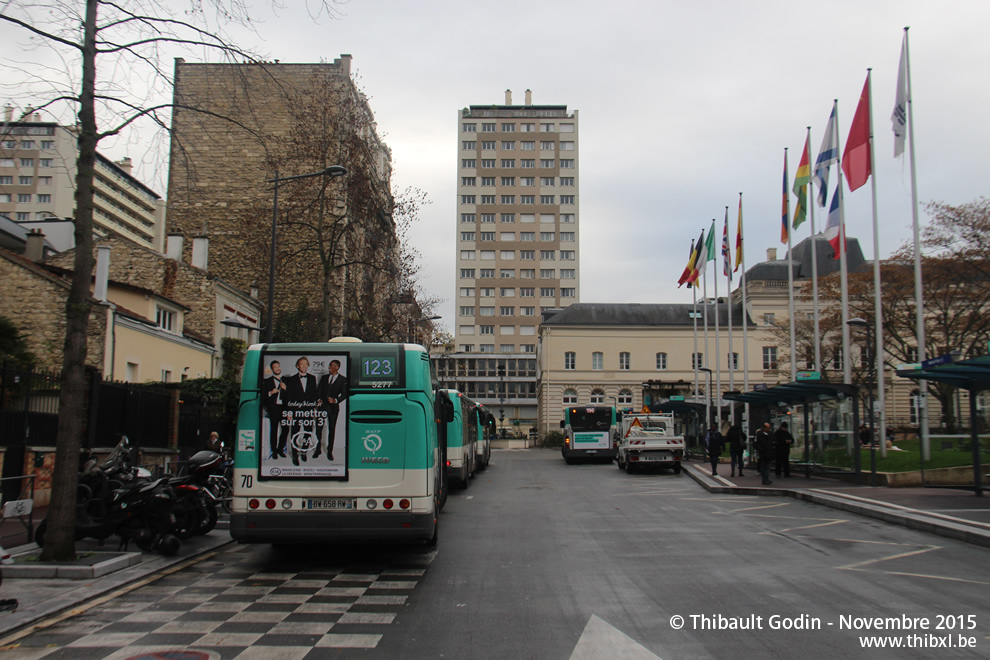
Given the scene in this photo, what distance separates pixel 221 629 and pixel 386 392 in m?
3.66

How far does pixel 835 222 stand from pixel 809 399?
6.85m

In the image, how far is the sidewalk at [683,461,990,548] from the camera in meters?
12.6

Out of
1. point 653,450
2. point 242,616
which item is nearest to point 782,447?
point 653,450

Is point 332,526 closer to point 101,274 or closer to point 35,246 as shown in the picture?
point 101,274

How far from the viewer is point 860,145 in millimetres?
25672

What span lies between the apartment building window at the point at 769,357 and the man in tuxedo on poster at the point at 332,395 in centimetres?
6892

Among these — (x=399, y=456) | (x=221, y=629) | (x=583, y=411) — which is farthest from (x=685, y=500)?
(x=583, y=411)

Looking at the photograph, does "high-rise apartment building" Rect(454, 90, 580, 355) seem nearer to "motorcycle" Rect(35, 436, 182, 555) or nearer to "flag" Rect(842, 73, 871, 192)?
"flag" Rect(842, 73, 871, 192)

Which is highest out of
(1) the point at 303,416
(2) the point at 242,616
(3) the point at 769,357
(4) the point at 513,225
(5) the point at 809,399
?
(4) the point at 513,225

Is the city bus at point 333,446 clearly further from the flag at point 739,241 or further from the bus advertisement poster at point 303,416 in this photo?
the flag at point 739,241

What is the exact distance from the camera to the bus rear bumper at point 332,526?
9.41m

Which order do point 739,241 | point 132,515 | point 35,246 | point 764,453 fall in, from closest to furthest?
1. point 132,515
2. point 764,453
3. point 35,246
4. point 739,241

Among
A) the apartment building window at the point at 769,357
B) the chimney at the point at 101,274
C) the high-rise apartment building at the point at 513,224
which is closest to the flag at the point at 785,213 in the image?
the chimney at the point at 101,274

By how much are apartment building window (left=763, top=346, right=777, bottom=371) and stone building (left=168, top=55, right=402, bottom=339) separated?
42.9 meters
